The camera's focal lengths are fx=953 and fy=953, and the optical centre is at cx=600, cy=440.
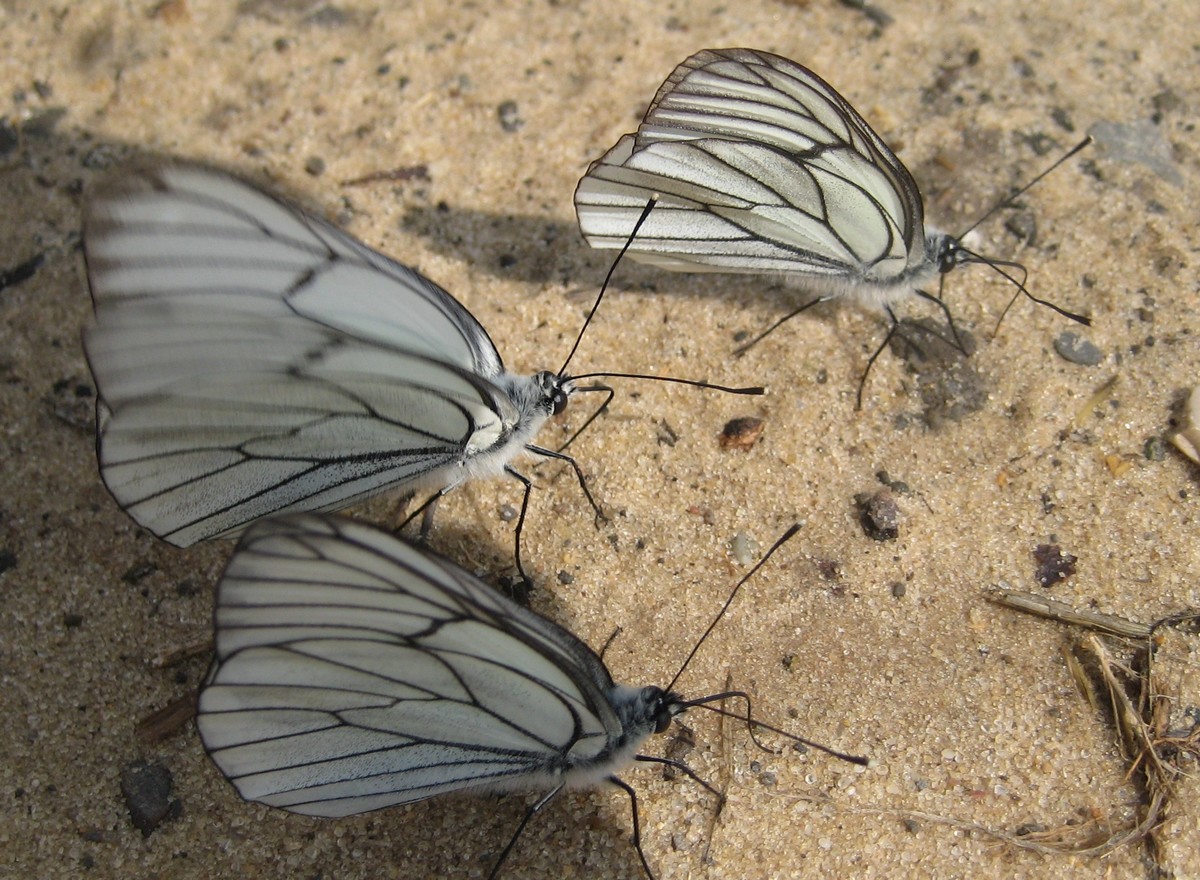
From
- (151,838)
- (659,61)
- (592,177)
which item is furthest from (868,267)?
(151,838)

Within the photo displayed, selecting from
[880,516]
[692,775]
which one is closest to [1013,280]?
[880,516]

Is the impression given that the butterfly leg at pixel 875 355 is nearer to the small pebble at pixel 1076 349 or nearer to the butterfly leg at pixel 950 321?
the butterfly leg at pixel 950 321

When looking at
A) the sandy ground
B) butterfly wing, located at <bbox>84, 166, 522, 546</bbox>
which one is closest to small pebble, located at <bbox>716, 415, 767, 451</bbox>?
the sandy ground

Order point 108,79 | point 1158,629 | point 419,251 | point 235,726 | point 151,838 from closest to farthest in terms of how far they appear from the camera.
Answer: point 235,726
point 151,838
point 1158,629
point 419,251
point 108,79

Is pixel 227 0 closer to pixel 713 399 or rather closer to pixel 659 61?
pixel 659 61

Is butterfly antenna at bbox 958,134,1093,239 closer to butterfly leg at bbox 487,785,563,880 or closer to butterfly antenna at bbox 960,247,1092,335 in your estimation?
butterfly antenna at bbox 960,247,1092,335

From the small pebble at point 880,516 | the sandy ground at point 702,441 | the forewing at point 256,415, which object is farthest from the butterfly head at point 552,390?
the small pebble at point 880,516

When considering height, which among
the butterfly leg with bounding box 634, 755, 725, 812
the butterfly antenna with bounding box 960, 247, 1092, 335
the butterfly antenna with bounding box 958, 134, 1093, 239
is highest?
the butterfly antenna with bounding box 958, 134, 1093, 239
